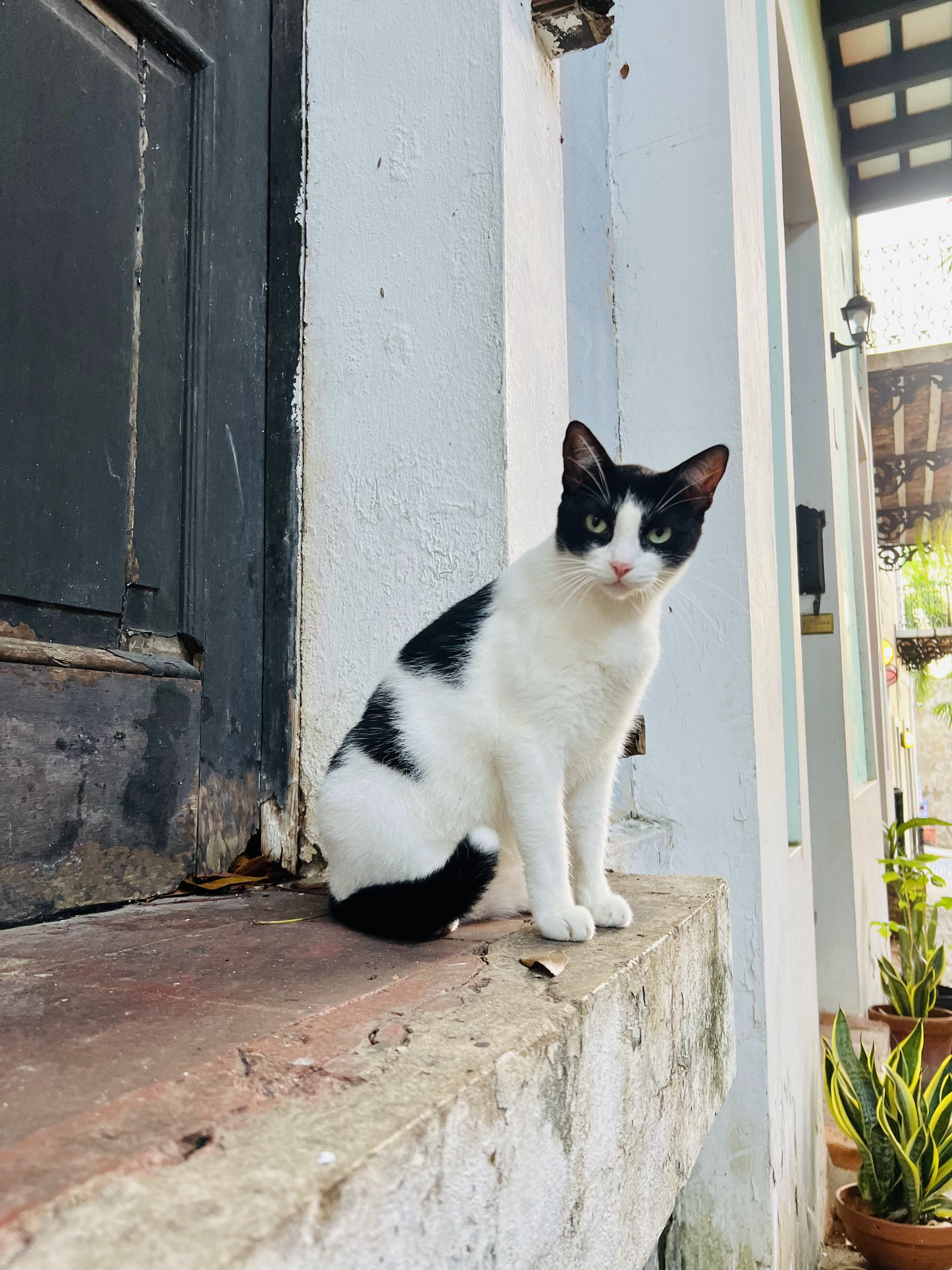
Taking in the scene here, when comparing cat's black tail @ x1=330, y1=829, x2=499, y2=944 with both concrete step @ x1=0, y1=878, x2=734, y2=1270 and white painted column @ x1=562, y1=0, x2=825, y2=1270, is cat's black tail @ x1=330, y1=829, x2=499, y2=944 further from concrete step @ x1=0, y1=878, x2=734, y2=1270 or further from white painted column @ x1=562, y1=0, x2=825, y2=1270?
white painted column @ x1=562, y1=0, x2=825, y2=1270

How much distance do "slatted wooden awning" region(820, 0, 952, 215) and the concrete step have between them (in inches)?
225

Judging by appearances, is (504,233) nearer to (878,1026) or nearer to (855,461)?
(878,1026)

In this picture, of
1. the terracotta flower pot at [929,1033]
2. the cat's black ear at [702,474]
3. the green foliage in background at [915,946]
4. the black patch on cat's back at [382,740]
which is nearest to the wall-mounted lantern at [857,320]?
the green foliage in background at [915,946]

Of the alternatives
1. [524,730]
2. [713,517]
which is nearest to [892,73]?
[713,517]

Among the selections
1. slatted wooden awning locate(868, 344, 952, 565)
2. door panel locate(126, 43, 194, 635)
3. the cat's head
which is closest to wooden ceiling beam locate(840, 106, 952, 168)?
slatted wooden awning locate(868, 344, 952, 565)

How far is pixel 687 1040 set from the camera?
3.45ft

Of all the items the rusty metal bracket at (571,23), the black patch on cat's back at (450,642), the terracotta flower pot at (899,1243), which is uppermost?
the rusty metal bracket at (571,23)

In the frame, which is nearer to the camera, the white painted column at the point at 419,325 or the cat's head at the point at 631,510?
the cat's head at the point at 631,510

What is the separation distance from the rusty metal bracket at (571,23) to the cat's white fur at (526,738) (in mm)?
967

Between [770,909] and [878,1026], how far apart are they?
8.74 ft

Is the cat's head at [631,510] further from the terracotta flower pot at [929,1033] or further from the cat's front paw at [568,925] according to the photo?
the terracotta flower pot at [929,1033]

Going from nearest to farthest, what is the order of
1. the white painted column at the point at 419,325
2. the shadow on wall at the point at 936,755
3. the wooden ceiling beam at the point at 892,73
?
the white painted column at the point at 419,325
the wooden ceiling beam at the point at 892,73
the shadow on wall at the point at 936,755

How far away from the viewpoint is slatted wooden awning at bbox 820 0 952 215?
16.5ft

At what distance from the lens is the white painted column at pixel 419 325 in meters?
1.46
